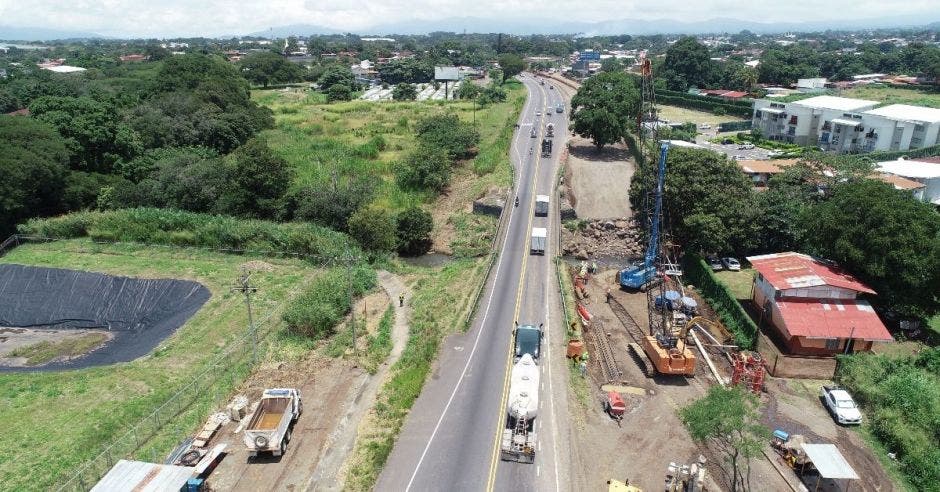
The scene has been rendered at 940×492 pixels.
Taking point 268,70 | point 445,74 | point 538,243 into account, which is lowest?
point 538,243

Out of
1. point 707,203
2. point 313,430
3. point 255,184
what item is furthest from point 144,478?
point 707,203

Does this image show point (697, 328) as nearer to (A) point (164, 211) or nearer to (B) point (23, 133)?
(A) point (164, 211)

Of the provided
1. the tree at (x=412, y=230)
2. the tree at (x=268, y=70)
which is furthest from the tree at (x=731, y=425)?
the tree at (x=268, y=70)

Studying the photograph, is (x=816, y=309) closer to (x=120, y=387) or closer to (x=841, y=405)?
(x=841, y=405)

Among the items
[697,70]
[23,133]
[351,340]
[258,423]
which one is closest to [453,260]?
[351,340]

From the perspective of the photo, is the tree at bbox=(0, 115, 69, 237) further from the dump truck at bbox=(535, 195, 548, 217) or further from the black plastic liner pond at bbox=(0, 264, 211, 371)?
the dump truck at bbox=(535, 195, 548, 217)

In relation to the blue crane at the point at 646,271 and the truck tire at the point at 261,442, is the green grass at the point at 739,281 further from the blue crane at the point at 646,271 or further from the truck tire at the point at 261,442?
the truck tire at the point at 261,442
